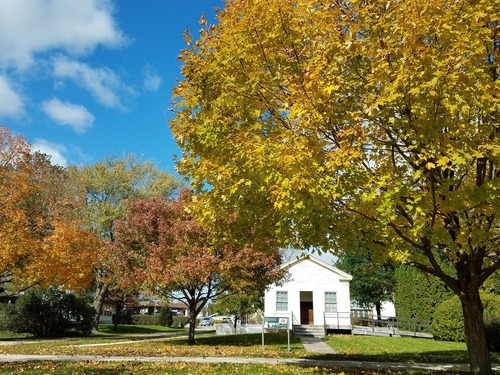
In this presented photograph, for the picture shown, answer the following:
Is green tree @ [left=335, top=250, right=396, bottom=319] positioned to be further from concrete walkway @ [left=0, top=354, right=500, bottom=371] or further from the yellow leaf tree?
the yellow leaf tree

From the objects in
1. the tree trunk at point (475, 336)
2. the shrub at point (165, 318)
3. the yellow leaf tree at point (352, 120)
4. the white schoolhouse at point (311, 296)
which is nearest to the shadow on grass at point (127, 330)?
the shrub at point (165, 318)

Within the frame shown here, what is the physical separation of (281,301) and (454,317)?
11.7 metres

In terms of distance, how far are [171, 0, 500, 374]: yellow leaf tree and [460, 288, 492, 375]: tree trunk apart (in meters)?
0.02

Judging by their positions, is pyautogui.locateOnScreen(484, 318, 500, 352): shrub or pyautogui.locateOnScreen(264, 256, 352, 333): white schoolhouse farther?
pyautogui.locateOnScreen(264, 256, 352, 333): white schoolhouse

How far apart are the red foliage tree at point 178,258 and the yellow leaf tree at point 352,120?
30.8ft

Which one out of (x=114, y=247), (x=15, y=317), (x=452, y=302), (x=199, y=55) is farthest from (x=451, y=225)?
(x=15, y=317)

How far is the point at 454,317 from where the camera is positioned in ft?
80.3

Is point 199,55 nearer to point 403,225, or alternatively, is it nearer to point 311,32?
point 311,32

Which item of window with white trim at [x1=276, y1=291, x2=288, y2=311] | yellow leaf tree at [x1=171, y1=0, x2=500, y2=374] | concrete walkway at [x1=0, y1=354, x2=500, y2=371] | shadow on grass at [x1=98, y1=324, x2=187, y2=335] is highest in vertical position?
yellow leaf tree at [x1=171, y1=0, x2=500, y2=374]

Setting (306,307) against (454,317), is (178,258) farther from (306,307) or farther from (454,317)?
(454,317)

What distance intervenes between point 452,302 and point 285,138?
2361cm

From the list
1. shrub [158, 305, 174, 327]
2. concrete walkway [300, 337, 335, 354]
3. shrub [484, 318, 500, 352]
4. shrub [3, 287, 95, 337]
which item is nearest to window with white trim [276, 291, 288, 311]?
concrete walkway [300, 337, 335, 354]

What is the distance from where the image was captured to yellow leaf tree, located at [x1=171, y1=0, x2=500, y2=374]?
591cm

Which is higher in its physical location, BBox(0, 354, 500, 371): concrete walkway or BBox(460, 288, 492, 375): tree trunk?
BBox(460, 288, 492, 375): tree trunk
